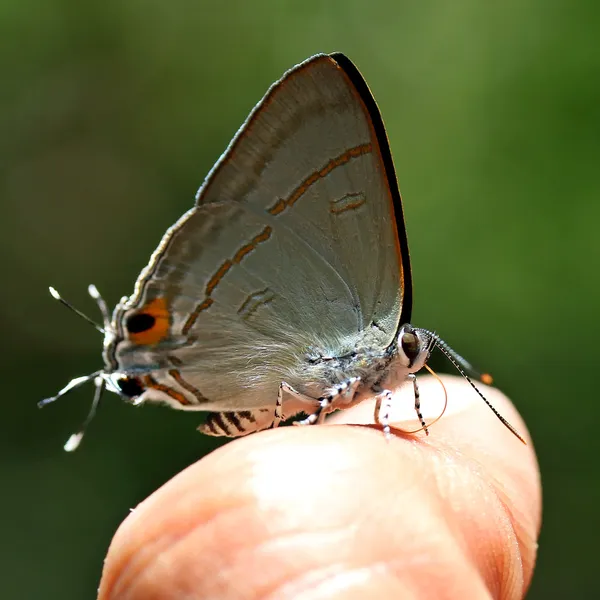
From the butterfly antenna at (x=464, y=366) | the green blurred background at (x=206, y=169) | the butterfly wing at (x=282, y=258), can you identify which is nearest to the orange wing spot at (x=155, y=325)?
the butterfly wing at (x=282, y=258)

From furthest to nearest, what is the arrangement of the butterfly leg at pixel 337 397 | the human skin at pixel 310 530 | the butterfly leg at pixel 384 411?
the butterfly leg at pixel 337 397 < the butterfly leg at pixel 384 411 < the human skin at pixel 310 530

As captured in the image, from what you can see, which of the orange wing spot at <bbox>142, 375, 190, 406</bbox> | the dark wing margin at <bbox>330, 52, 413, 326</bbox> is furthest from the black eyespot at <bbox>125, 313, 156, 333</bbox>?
the dark wing margin at <bbox>330, 52, 413, 326</bbox>

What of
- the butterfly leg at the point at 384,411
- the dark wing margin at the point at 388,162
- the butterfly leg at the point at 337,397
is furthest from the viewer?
the butterfly leg at the point at 337,397

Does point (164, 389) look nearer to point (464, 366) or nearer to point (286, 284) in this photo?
point (286, 284)

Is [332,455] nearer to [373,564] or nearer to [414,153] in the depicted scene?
[373,564]

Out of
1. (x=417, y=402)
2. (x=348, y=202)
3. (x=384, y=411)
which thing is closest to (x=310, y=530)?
(x=384, y=411)

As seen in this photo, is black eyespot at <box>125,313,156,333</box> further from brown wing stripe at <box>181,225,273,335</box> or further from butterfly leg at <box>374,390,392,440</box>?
butterfly leg at <box>374,390,392,440</box>

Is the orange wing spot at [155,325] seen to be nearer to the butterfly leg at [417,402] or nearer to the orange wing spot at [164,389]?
the orange wing spot at [164,389]
